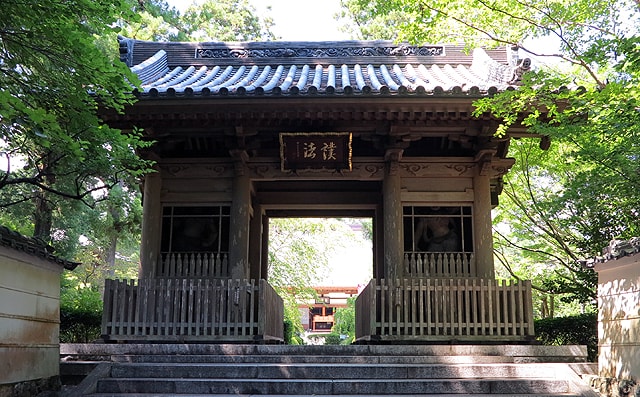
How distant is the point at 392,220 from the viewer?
10242mm

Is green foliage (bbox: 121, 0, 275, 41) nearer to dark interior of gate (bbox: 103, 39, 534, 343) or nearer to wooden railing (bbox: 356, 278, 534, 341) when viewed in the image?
dark interior of gate (bbox: 103, 39, 534, 343)

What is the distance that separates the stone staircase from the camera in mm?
6496

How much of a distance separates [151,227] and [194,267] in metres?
1.08

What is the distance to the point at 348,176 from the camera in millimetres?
10742

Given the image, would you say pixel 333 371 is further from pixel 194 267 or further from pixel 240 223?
pixel 194 267

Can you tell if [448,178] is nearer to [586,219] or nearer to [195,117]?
[586,219]

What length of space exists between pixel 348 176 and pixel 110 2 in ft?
19.7

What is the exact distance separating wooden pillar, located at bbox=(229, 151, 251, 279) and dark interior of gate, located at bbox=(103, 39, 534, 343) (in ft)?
0.09

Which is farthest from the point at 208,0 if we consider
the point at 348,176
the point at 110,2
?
the point at 110,2

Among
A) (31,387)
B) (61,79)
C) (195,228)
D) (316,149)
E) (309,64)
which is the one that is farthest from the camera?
(309,64)

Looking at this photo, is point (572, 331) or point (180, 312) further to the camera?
point (572, 331)

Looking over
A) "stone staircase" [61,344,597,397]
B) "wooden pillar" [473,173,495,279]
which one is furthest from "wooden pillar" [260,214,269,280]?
"stone staircase" [61,344,597,397]

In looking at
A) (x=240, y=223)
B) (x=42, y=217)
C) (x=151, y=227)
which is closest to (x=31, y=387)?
(x=151, y=227)

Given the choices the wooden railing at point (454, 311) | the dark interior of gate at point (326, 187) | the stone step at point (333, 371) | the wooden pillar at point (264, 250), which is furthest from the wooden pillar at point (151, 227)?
the wooden railing at point (454, 311)
